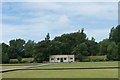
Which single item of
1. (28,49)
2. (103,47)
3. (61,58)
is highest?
(103,47)

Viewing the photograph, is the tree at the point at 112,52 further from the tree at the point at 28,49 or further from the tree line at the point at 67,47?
the tree at the point at 28,49

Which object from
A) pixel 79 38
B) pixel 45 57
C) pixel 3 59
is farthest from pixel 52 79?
pixel 79 38

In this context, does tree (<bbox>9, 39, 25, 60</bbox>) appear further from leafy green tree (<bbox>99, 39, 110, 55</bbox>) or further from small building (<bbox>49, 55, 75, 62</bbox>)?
leafy green tree (<bbox>99, 39, 110, 55</bbox>)

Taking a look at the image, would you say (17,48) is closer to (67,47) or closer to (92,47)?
(67,47)

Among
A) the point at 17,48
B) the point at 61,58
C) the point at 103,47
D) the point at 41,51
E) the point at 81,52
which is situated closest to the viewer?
Result: the point at 41,51

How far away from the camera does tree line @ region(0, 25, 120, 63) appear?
8462cm

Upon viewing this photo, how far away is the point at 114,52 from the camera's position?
8144cm

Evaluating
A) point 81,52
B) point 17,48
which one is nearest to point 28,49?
point 17,48

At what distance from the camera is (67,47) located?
98.0m

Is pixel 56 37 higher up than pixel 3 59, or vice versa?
pixel 56 37

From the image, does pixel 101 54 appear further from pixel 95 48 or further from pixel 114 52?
pixel 114 52

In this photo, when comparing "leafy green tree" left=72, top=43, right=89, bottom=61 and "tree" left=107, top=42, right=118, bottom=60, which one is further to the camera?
"leafy green tree" left=72, top=43, right=89, bottom=61

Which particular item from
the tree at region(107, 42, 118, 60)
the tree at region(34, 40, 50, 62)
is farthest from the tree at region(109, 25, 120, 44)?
the tree at region(34, 40, 50, 62)

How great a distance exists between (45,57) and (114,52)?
63.0 ft
